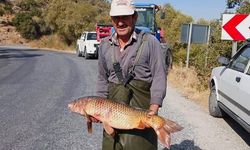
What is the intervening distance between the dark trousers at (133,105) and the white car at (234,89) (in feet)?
10.9

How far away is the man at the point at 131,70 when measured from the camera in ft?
12.2

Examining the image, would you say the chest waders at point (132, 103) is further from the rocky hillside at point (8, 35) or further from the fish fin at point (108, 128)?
the rocky hillside at point (8, 35)

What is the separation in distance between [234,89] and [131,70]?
4.34 m

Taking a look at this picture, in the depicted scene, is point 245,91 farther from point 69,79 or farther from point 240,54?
point 69,79

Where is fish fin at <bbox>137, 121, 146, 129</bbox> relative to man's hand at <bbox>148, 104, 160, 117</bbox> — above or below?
below

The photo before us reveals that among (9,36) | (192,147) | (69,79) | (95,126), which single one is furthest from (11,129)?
(9,36)

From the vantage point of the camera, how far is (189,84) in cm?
1422

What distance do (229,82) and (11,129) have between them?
13.0 ft

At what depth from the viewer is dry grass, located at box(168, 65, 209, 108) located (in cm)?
1192

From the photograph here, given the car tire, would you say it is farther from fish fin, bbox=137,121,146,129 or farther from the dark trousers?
fish fin, bbox=137,121,146,129

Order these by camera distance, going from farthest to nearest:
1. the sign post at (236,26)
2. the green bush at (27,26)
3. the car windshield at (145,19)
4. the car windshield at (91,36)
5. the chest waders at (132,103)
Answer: the green bush at (27,26)
the car windshield at (91,36)
the car windshield at (145,19)
the sign post at (236,26)
the chest waders at (132,103)

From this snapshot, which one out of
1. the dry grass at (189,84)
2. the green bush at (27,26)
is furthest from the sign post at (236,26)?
the green bush at (27,26)

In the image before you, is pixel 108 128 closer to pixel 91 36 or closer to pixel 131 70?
pixel 131 70

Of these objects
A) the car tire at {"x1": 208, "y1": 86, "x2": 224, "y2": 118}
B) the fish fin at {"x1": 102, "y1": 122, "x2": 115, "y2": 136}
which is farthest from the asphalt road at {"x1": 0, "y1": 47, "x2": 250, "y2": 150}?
the fish fin at {"x1": 102, "y1": 122, "x2": 115, "y2": 136}
